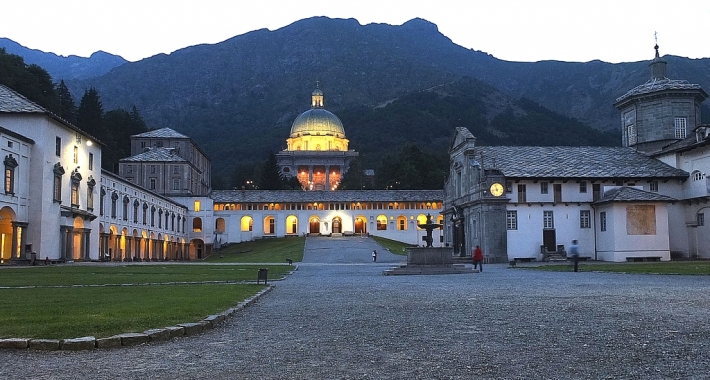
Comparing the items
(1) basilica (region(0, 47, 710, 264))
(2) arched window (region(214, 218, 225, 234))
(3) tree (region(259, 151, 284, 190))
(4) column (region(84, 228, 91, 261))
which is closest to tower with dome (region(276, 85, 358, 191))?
(3) tree (region(259, 151, 284, 190))

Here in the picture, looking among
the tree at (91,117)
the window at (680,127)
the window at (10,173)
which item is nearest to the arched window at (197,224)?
the tree at (91,117)

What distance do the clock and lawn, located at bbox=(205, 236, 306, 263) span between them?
20.1 meters

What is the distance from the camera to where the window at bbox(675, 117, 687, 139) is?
67.1 meters

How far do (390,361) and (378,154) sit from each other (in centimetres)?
17848

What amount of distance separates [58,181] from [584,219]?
1700 inches

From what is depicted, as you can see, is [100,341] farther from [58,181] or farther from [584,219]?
[584,219]

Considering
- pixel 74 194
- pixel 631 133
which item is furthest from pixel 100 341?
pixel 631 133

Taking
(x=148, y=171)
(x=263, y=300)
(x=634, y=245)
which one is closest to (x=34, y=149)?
(x=263, y=300)

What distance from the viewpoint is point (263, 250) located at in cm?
8594

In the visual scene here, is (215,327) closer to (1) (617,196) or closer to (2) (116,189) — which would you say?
(1) (617,196)

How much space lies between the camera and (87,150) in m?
59.8

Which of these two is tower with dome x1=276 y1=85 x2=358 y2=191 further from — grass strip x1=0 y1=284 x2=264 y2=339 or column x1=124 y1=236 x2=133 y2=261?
grass strip x1=0 y1=284 x2=264 y2=339

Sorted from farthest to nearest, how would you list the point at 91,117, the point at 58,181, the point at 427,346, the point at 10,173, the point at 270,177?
1. the point at 270,177
2. the point at 91,117
3. the point at 58,181
4. the point at 10,173
5. the point at 427,346

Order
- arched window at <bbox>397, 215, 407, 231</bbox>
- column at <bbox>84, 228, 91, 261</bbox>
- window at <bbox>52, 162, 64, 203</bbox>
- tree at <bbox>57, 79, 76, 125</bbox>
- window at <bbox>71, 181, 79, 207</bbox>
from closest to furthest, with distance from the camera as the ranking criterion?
window at <bbox>52, 162, 64, 203</bbox>
window at <bbox>71, 181, 79, 207</bbox>
column at <bbox>84, 228, 91, 261</bbox>
tree at <bbox>57, 79, 76, 125</bbox>
arched window at <bbox>397, 215, 407, 231</bbox>
